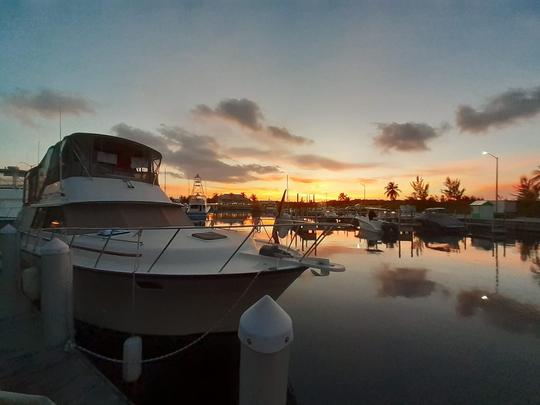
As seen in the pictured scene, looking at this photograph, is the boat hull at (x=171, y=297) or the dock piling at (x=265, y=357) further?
the boat hull at (x=171, y=297)

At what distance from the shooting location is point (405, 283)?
12508mm

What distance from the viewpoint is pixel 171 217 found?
8.77 metres

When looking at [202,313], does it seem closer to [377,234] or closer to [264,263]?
[264,263]

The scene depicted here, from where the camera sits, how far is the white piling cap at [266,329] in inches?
81.2

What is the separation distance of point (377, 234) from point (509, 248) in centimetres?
1243

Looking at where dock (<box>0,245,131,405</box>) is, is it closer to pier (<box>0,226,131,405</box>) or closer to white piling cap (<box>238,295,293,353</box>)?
pier (<box>0,226,131,405</box>)

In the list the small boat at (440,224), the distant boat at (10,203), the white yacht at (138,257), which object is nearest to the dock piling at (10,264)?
the white yacht at (138,257)

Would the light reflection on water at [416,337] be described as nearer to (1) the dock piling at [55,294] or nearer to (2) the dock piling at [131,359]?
(2) the dock piling at [131,359]

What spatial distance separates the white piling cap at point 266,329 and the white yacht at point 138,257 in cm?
305

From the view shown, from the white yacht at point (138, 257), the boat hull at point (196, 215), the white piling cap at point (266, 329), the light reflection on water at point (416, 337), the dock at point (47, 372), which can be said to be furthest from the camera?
the boat hull at point (196, 215)

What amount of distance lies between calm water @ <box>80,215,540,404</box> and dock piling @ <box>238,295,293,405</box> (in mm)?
3620

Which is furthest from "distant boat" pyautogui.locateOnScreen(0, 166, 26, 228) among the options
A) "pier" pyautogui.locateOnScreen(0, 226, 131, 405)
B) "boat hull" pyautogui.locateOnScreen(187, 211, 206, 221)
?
"pier" pyautogui.locateOnScreen(0, 226, 131, 405)

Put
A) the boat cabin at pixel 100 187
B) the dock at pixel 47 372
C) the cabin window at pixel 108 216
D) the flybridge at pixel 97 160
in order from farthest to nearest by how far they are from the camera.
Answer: the flybridge at pixel 97 160 < the boat cabin at pixel 100 187 < the cabin window at pixel 108 216 < the dock at pixel 47 372

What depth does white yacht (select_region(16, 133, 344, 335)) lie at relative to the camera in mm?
5438
